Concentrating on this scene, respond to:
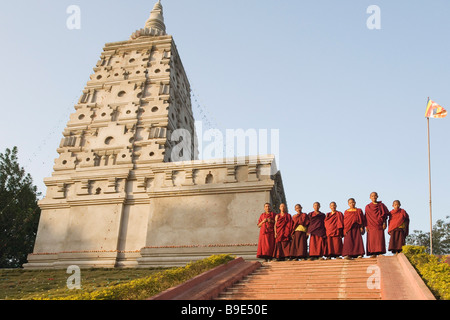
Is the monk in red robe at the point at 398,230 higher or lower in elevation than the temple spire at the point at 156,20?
lower

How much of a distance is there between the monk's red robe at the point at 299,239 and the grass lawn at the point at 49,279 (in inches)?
155

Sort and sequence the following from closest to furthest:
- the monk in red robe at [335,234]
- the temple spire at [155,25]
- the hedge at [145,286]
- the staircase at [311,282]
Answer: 1. the hedge at [145,286]
2. the staircase at [311,282]
3. the monk in red robe at [335,234]
4. the temple spire at [155,25]

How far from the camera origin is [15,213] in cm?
2306

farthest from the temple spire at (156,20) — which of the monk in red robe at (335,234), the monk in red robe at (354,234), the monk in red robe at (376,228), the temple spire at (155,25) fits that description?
the monk in red robe at (376,228)

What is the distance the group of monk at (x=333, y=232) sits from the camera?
11.6 metres

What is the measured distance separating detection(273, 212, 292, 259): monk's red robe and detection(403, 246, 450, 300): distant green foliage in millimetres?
3178

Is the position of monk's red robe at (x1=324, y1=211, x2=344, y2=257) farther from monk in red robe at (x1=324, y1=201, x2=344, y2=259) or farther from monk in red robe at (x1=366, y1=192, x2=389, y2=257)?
monk in red robe at (x1=366, y1=192, x2=389, y2=257)

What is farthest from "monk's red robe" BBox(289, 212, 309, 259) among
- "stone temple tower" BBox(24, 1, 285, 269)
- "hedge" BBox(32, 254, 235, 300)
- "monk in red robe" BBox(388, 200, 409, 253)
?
"stone temple tower" BBox(24, 1, 285, 269)

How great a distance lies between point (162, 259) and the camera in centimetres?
1616

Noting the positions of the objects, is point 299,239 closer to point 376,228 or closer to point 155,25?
point 376,228

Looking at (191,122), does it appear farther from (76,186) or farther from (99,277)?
(99,277)

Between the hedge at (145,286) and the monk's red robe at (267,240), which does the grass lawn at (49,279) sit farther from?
the monk's red robe at (267,240)
